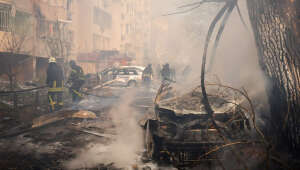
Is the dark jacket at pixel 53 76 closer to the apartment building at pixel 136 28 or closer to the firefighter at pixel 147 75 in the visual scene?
the firefighter at pixel 147 75

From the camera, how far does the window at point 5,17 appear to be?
49.6 feet

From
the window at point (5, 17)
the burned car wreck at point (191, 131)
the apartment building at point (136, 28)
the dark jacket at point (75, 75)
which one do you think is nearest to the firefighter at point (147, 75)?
the dark jacket at point (75, 75)

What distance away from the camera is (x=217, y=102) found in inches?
163

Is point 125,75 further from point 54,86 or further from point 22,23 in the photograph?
point 54,86

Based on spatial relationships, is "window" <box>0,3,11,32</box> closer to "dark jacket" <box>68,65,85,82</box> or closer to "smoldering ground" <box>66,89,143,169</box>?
"dark jacket" <box>68,65,85,82</box>

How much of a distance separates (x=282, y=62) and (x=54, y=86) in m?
7.58

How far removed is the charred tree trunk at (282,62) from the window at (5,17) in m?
16.8

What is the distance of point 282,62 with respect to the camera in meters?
3.88

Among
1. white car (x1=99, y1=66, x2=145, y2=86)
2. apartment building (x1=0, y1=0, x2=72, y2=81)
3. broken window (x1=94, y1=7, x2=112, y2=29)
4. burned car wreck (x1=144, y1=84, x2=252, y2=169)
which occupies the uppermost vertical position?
broken window (x1=94, y1=7, x2=112, y2=29)

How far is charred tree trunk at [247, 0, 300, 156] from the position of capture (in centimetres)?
377

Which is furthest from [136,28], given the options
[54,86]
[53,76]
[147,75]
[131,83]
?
[54,86]

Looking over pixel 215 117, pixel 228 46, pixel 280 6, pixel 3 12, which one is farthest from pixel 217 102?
pixel 3 12

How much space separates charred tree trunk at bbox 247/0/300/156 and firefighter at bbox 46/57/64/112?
7209 mm

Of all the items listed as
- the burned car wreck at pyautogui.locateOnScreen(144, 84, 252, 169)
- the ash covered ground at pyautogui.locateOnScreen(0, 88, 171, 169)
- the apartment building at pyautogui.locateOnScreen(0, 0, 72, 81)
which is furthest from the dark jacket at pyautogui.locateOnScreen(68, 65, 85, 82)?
the burned car wreck at pyautogui.locateOnScreen(144, 84, 252, 169)
